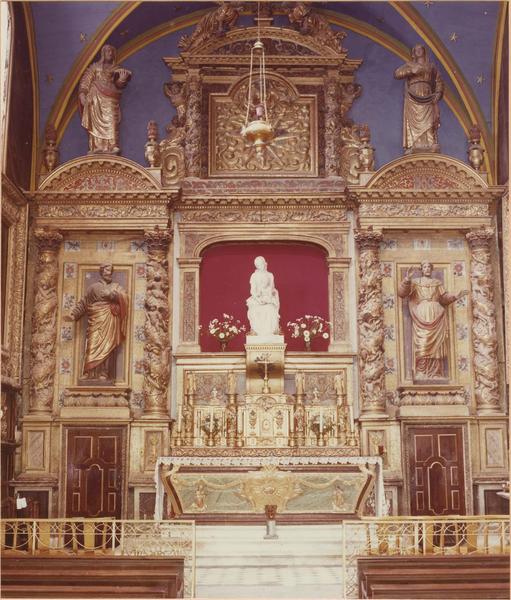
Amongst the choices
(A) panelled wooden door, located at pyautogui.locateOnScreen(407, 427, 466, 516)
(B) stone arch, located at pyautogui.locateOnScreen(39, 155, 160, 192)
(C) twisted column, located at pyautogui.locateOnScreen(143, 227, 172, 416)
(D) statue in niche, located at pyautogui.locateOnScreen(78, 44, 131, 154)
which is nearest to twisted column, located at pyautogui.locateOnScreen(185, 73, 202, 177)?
(B) stone arch, located at pyautogui.locateOnScreen(39, 155, 160, 192)

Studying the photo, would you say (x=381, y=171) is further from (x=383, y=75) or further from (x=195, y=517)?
(x=195, y=517)

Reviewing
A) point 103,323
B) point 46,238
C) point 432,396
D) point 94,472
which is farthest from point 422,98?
point 94,472

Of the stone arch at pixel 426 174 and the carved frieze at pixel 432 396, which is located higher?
the stone arch at pixel 426 174

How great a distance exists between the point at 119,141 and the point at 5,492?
6.30 metres

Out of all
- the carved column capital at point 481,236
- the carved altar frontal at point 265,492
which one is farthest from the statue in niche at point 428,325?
the carved altar frontal at point 265,492

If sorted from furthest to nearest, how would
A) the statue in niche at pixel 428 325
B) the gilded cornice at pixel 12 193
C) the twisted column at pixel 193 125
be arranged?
the twisted column at pixel 193 125 < the statue in niche at pixel 428 325 < the gilded cornice at pixel 12 193

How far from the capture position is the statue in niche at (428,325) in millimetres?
14977

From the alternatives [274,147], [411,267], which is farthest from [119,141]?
[411,267]

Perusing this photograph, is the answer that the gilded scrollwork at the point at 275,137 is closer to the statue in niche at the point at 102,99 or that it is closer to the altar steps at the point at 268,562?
the statue in niche at the point at 102,99

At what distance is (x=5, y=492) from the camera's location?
45.8 feet

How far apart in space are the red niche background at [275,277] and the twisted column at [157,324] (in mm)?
887

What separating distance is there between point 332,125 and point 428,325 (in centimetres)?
390

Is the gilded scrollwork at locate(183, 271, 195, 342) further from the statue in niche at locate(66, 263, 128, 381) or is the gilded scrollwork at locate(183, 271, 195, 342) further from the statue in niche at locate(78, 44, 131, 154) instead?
the statue in niche at locate(78, 44, 131, 154)

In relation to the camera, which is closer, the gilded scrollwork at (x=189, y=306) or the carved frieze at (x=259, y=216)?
the gilded scrollwork at (x=189, y=306)
